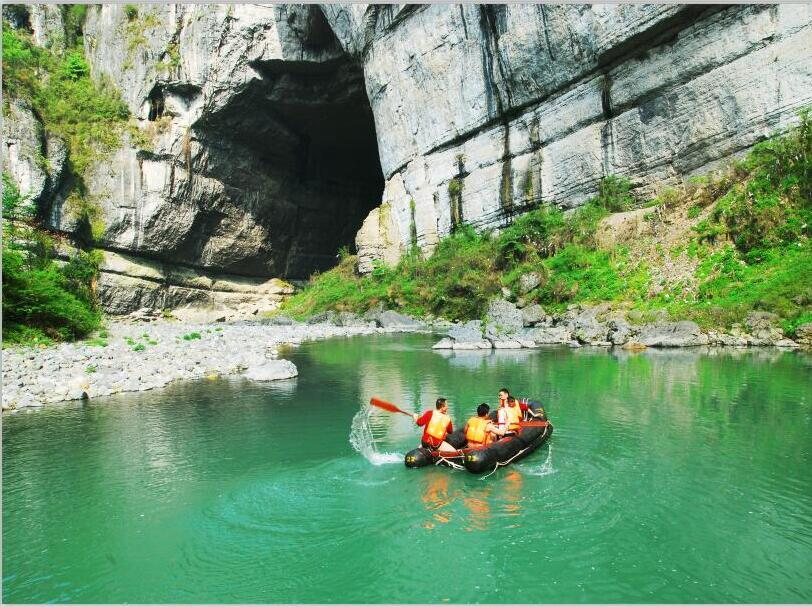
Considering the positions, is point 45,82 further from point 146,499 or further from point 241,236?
point 146,499

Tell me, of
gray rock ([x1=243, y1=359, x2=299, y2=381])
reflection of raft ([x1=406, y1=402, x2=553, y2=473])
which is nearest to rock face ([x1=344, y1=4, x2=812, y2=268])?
gray rock ([x1=243, y1=359, x2=299, y2=381])

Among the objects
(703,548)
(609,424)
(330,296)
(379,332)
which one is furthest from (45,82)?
(703,548)

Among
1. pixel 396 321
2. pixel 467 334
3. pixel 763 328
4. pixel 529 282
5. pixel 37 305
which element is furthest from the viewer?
pixel 396 321

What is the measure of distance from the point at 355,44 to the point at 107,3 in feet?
65.0

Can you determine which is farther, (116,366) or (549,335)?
(549,335)

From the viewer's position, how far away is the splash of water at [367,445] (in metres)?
7.61

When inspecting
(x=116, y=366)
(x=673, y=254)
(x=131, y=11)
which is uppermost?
(x=131, y=11)

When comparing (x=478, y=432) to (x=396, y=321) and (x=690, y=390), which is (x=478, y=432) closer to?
(x=690, y=390)

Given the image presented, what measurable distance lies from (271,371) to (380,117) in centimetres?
2422

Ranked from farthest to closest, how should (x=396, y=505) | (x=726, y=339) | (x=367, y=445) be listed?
(x=726, y=339) < (x=367, y=445) < (x=396, y=505)

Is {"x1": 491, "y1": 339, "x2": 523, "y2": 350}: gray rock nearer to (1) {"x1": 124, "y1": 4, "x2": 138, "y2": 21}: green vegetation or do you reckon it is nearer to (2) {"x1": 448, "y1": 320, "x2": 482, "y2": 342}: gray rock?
(2) {"x1": 448, "y1": 320, "x2": 482, "y2": 342}: gray rock

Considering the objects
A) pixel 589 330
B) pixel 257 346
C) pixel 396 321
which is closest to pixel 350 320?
pixel 396 321

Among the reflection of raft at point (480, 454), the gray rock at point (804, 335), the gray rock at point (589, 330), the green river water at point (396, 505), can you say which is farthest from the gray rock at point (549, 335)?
the reflection of raft at point (480, 454)

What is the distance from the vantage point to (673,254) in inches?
832
